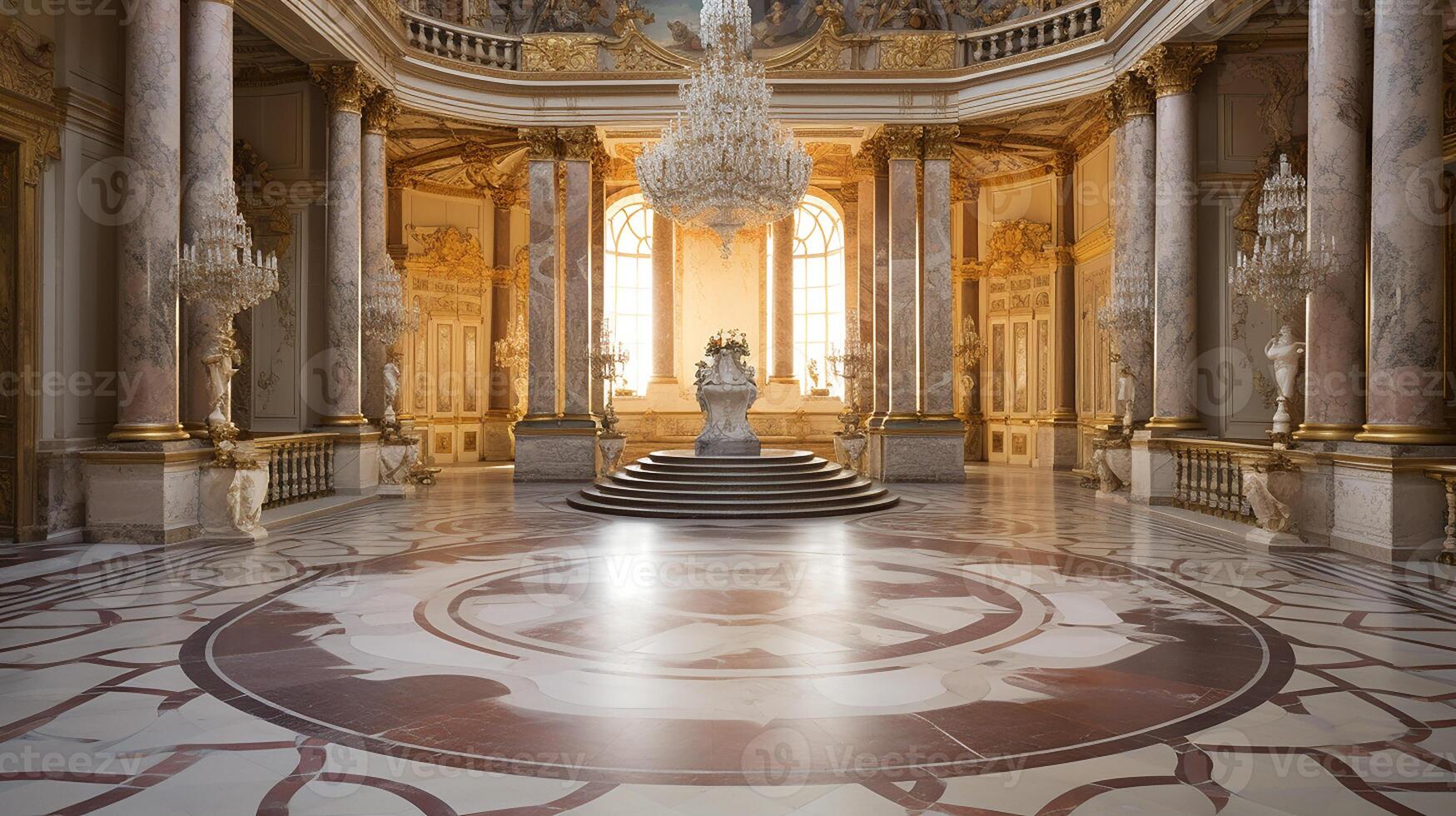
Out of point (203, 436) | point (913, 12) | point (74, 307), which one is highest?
point (913, 12)

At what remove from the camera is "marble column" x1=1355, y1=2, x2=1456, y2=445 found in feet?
25.8

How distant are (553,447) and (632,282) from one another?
710cm

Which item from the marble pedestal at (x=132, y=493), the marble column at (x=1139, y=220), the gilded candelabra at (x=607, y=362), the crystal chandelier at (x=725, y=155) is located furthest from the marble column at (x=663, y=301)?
the marble pedestal at (x=132, y=493)

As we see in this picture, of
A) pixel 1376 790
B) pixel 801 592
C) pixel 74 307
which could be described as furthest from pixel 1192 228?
pixel 74 307

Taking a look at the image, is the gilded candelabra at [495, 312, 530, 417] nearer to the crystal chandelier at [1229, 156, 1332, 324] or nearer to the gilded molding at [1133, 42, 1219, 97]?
the gilded molding at [1133, 42, 1219, 97]

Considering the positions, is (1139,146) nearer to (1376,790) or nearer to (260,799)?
(1376,790)

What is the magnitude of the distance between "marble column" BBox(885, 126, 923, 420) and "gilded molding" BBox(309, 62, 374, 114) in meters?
8.55

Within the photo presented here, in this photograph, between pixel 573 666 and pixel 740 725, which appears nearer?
pixel 740 725

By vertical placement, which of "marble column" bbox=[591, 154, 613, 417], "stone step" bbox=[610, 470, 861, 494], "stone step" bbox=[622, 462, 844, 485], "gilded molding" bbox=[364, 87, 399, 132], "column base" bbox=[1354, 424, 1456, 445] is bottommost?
"stone step" bbox=[610, 470, 861, 494]

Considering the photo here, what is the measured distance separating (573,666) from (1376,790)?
336cm

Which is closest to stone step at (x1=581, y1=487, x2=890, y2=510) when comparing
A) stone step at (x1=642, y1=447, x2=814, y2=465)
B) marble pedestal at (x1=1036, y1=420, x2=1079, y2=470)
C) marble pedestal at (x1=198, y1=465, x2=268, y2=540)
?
stone step at (x1=642, y1=447, x2=814, y2=465)

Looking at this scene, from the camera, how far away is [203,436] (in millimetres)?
9359

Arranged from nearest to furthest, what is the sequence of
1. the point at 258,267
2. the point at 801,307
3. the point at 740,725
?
the point at 740,725 → the point at 258,267 → the point at 801,307

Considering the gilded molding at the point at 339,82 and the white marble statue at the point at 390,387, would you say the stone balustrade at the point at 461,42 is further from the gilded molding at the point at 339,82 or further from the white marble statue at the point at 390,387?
the white marble statue at the point at 390,387
